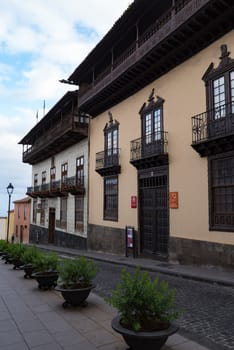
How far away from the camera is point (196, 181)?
11820mm

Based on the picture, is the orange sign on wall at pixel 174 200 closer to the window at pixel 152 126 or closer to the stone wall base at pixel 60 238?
the window at pixel 152 126

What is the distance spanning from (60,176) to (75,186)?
5454mm

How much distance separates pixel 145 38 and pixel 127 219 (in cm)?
858

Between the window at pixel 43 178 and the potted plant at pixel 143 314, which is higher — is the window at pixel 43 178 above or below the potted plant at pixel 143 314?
above

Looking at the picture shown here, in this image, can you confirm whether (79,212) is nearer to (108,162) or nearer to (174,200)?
(108,162)

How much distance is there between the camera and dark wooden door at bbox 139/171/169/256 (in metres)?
13.7

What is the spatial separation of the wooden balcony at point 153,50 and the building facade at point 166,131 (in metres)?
0.04

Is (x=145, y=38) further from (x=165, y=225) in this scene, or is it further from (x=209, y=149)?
(x=165, y=225)

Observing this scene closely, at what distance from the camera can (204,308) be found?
6645 millimetres

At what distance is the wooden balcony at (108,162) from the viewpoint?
677 inches

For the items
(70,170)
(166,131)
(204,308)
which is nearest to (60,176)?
(70,170)

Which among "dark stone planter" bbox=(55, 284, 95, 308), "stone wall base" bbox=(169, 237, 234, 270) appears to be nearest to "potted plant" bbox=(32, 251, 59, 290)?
"dark stone planter" bbox=(55, 284, 95, 308)

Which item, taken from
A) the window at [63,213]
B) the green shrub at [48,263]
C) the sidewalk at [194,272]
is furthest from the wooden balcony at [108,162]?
the green shrub at [48,263]

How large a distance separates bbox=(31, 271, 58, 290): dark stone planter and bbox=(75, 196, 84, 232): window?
13341mm
